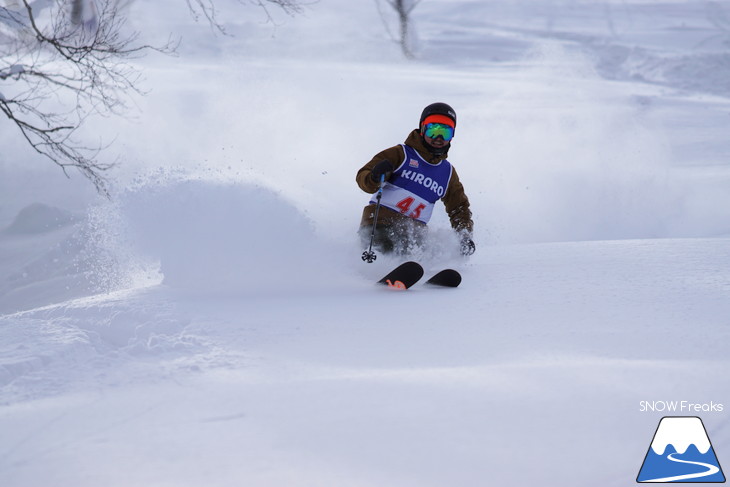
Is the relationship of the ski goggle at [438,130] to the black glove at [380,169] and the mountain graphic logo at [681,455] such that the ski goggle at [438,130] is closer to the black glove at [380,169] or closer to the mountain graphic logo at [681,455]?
the black glove at [380,169]

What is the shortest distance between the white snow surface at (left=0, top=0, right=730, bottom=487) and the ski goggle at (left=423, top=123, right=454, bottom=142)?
887 millimetres

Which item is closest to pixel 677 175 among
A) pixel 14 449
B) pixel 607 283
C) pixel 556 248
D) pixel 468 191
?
pixel 468 191

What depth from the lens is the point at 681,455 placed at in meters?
2.46

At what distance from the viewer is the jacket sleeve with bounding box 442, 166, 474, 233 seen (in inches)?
235

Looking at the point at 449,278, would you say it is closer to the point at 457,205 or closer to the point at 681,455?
the point at 457,205

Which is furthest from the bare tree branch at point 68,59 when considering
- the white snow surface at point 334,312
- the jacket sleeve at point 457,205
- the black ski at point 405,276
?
the black ski at point 405,276

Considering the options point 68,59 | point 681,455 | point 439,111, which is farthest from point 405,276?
point 68,59

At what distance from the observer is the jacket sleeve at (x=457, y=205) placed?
5.97 meters

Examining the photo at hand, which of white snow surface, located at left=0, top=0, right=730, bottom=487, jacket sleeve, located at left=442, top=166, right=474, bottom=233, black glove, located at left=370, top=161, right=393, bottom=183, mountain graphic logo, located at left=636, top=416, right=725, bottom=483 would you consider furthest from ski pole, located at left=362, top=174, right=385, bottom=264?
mountain graphic logo, located at left=636, top=416, right=725, bottom=483

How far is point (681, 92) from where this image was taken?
65.0 feet

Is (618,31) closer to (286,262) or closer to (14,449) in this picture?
(286,262)

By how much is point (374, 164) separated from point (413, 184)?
1.25 ft

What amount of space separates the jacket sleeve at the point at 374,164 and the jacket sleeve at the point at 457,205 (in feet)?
1.75

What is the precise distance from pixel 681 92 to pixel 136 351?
65.1 feet
